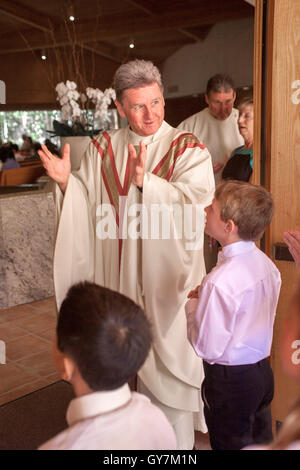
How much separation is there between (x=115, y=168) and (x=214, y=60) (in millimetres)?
2539

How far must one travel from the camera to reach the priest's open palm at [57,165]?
2.07 m

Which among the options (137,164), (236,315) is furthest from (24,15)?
(236,315)

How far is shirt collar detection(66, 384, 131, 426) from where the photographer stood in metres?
1.02

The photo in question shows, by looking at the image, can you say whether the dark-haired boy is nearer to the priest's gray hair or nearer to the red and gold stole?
the red and gold stole

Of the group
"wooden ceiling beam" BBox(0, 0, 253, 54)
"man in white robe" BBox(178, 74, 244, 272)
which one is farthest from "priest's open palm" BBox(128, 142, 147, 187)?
"wooden ceiling beam" BBox(0, 0, 253, 54)

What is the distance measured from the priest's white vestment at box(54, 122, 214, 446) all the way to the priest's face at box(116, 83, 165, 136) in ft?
0.21

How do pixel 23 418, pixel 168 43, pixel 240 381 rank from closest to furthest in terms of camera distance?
pixel 240 381 < pixel 23 418 < pixel 168 43

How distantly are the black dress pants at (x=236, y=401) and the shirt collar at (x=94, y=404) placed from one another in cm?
65

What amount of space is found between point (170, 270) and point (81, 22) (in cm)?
544

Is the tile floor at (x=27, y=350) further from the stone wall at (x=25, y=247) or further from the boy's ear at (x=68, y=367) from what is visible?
the boy's ear at (x=68, y=367)

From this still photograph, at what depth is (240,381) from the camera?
1595mm

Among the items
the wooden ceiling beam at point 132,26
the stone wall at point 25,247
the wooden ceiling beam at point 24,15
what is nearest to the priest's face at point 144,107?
the stone wall at point 25,247
